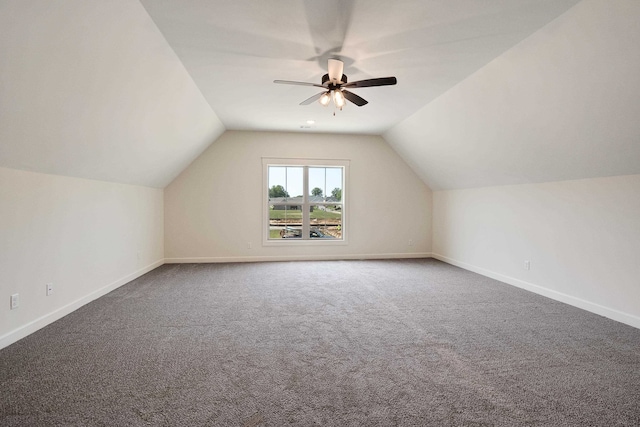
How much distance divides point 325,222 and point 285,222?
33.1 inches

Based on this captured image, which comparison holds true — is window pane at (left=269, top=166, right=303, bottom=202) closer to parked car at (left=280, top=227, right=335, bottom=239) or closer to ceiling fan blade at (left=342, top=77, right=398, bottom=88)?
parked car at (left=280, top=227, right=335, bottom=239)

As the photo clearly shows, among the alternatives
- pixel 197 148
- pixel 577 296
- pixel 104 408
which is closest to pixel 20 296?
pixel 104 408

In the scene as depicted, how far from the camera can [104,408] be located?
184 centimetres

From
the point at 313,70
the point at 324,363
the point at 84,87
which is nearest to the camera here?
the point at 324,363

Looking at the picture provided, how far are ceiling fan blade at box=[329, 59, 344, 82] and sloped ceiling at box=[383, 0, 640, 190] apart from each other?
151cm

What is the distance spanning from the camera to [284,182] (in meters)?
6.82

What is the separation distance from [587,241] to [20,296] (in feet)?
18.2

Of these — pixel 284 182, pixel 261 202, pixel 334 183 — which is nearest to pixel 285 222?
pixel 261 202

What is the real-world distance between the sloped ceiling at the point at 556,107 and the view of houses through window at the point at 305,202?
236 centimetres

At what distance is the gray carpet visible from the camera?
1.82 metres

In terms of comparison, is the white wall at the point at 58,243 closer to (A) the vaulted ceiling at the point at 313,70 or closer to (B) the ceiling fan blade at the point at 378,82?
(A) the vaulted ceiling at the point at 313,70

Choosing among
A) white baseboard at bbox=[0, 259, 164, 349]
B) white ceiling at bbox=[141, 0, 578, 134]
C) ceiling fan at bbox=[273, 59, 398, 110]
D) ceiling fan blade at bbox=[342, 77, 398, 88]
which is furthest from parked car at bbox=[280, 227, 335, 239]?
ceiling fan blade at bbox=[342, 77, 398, 88]

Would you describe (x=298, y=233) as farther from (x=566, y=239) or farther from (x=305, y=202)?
(x=566, y=239)

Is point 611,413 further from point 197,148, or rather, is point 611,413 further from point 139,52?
point 197,148
